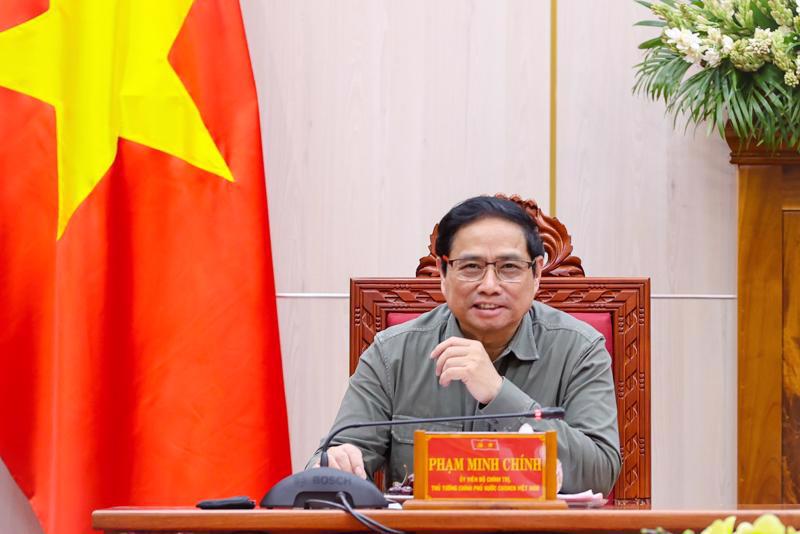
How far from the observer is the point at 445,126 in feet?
10.3

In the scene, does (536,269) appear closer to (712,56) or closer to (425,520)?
(712,56)

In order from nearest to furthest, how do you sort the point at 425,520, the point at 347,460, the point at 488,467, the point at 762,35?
the point at 425,520 → the point at 488,467 → the point at 347,460 → the point at 762,35

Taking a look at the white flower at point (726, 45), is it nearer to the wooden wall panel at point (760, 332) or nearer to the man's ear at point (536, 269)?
the wooden wall panel at point (760, 332)

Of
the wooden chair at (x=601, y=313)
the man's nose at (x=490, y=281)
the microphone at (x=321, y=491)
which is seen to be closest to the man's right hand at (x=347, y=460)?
the microphone at (x=321, y=491)

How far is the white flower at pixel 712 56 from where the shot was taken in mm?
2674

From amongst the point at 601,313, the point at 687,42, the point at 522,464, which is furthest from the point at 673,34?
the point at 522,464

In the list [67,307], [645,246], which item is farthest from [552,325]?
[67,307]

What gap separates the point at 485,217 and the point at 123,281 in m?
1.05

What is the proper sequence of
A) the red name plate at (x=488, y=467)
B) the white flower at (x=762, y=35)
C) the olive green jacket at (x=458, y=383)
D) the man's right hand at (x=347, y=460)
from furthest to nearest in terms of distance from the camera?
the white flower at (x=762, y=35) < the olive green jacket at (x=458, y=383) < the man's right hand at (x=347, y=460) < the red name plate at (x=488, y=467)

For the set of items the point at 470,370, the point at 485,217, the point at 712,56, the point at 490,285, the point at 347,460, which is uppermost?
the point at 712,56

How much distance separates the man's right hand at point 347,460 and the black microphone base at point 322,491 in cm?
37

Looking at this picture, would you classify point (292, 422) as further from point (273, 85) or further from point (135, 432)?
point (273, 85)

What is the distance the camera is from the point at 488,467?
137 cm

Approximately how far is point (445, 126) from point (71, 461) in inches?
55.0
